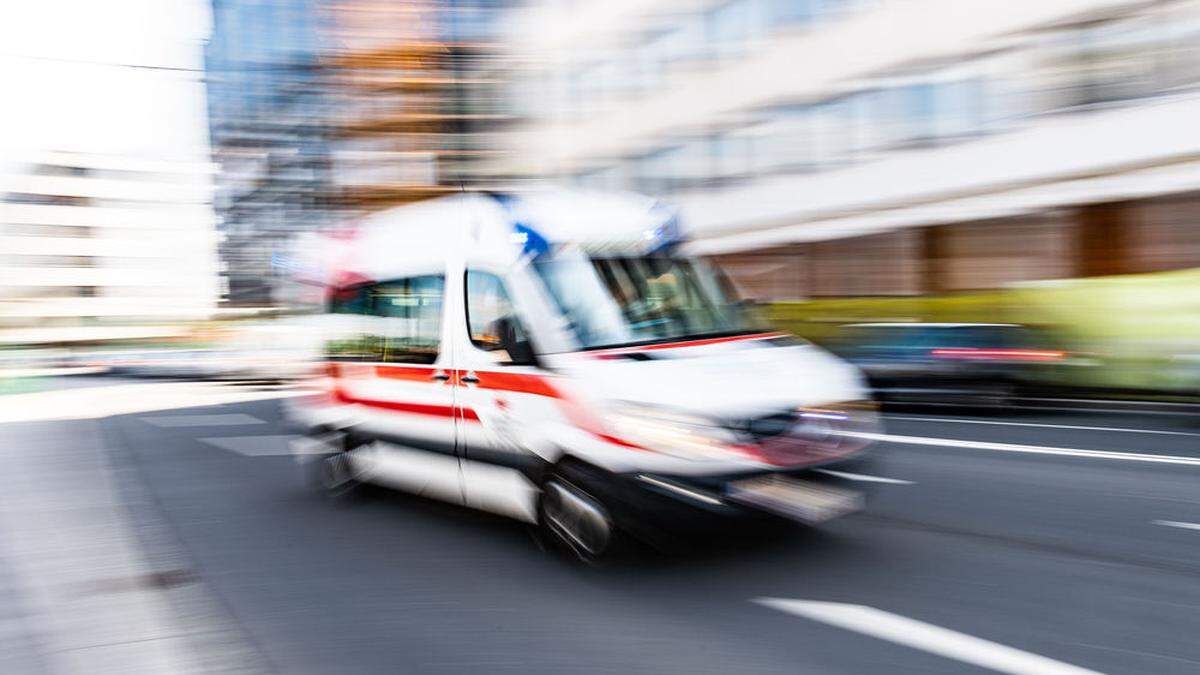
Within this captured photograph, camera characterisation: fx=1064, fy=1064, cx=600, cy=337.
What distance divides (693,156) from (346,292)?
80.1 feet

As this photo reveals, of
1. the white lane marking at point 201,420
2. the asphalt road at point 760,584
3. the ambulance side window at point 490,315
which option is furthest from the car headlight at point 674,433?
the white lane marking at point 201,420

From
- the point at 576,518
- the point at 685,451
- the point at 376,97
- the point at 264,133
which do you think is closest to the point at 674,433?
the point at 685,451

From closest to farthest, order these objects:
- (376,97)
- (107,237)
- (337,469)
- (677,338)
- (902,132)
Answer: (677,338)
(337,469)
(902,132)
(376,97)
(107,237)

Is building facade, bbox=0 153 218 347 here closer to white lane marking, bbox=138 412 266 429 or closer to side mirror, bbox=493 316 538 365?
white lane marking, bbox=138 412 266 429

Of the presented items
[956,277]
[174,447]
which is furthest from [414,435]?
[956,277]

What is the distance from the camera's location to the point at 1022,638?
401cm

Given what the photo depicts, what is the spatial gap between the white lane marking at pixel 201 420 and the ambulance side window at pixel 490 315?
9081 mm

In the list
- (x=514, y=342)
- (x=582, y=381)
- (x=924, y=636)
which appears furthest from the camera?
(x=514, y=342)

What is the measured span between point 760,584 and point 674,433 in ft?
2.66

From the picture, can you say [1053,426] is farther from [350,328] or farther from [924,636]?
[924,636]

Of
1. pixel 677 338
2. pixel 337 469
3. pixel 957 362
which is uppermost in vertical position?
pixel 677 338

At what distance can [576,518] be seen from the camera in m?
5.14

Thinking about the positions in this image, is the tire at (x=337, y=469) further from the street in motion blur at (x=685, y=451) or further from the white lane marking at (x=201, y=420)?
the white lane marking at (x=201, y=420)

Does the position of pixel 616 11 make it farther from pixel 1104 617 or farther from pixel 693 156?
pixel 1104 617
